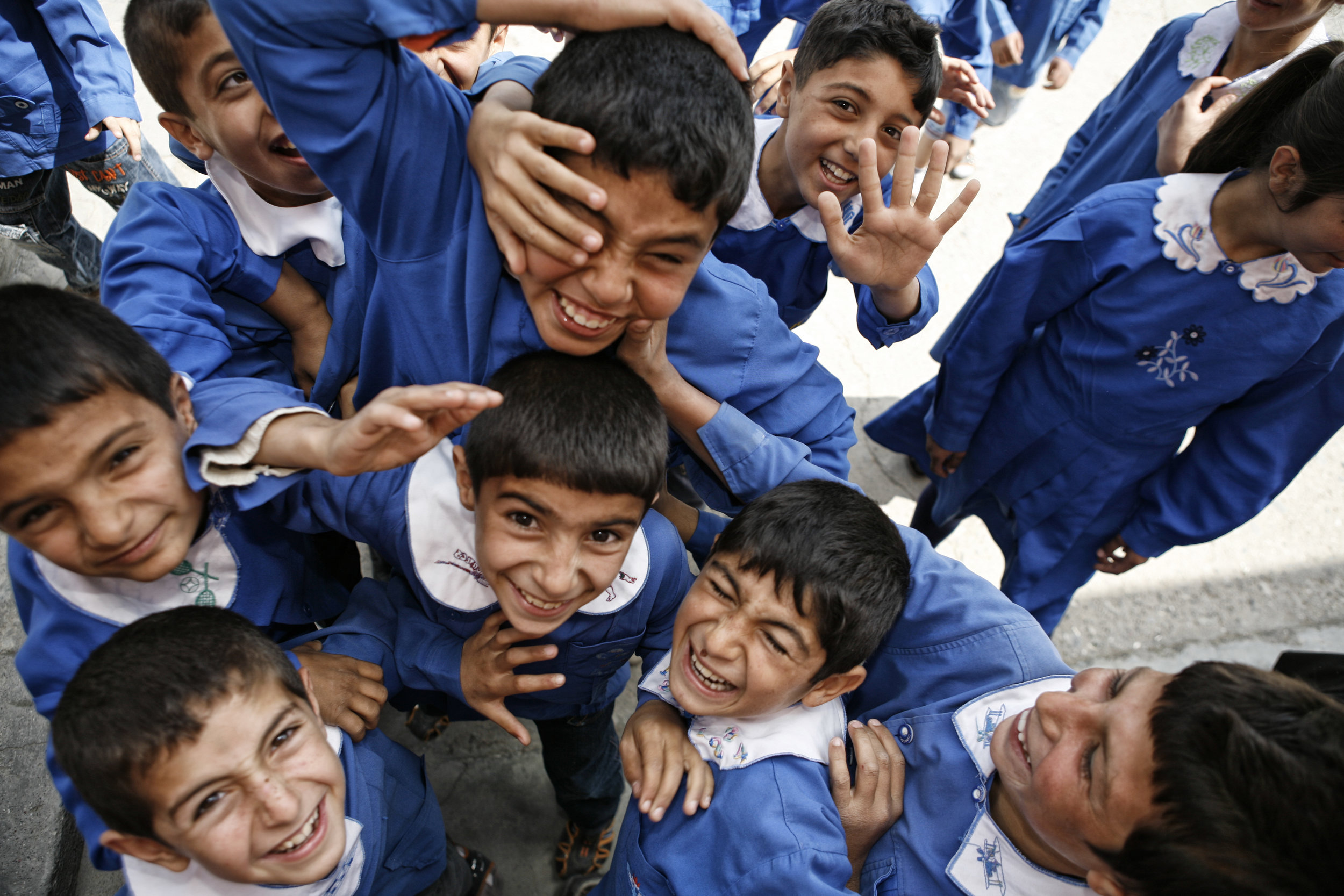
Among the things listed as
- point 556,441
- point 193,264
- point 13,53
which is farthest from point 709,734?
point 13,53

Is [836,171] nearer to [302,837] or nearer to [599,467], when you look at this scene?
[599,467]

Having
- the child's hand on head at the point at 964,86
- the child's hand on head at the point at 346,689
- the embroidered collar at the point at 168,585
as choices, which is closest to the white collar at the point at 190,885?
the child's hand on head at the point at 346,689

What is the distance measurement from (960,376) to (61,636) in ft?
6.43

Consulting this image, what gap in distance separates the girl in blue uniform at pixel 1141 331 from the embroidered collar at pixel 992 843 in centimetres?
93

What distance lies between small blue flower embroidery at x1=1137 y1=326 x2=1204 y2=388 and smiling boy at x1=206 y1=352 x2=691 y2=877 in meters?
1.20

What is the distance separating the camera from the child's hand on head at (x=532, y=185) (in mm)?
963

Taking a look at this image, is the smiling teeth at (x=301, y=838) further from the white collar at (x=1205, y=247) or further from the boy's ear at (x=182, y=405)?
the white collar at (x=1205, y=247)

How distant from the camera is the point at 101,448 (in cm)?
99

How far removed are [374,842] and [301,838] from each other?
0.19 meters

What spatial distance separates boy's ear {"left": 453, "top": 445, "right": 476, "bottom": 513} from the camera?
49.6 inches

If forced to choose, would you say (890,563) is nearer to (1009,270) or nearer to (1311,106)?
(1009,270)

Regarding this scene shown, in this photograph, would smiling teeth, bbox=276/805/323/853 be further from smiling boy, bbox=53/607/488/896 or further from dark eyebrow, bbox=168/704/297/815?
dark eyebrow, bbox=168/704/297/815

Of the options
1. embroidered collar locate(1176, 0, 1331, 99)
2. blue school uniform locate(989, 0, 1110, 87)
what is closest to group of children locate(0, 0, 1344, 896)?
embroidered collar locate(1176, 0, 1331, 99)

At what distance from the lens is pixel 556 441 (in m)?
1.15
